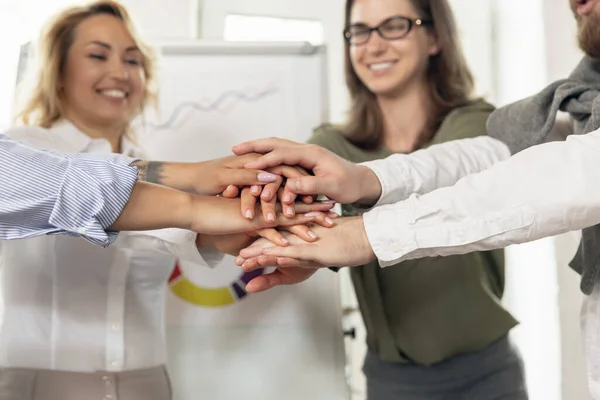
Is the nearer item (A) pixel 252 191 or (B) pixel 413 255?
(B) pixel 413 255

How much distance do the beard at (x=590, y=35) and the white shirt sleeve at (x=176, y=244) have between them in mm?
813

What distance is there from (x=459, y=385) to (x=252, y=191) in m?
0.65

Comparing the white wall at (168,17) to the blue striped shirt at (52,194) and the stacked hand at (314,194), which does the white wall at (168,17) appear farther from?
the blue striped shirt at (52,194)

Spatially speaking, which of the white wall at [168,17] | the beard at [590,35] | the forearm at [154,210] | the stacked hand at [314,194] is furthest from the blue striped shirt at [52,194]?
the white wall at [168,17]

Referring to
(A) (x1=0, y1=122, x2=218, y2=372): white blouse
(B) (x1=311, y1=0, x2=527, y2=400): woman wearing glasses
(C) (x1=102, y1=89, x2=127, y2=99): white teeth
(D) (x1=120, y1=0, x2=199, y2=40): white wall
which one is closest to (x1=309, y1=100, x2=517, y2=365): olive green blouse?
(B) (x1=311, y1=0, x2=527, y2=400): woman wearing glasses

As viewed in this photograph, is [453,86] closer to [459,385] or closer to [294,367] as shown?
[459,385]

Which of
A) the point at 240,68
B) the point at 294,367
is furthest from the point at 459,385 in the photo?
the point at 240,68

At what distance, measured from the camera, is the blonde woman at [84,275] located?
118cm

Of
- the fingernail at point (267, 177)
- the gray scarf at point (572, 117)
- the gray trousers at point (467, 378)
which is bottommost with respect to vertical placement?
the gray trousers at point (467, 378)

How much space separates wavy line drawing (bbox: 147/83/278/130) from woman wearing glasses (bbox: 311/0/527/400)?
0.24 metres

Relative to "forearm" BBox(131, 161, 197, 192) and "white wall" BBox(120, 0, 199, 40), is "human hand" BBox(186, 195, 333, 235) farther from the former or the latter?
"white wall" BBox(120, 0, 199, 40)

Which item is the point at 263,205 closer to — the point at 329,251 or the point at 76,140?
the point at 329,251

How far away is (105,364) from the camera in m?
1.23

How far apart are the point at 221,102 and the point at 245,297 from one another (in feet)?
1.79
